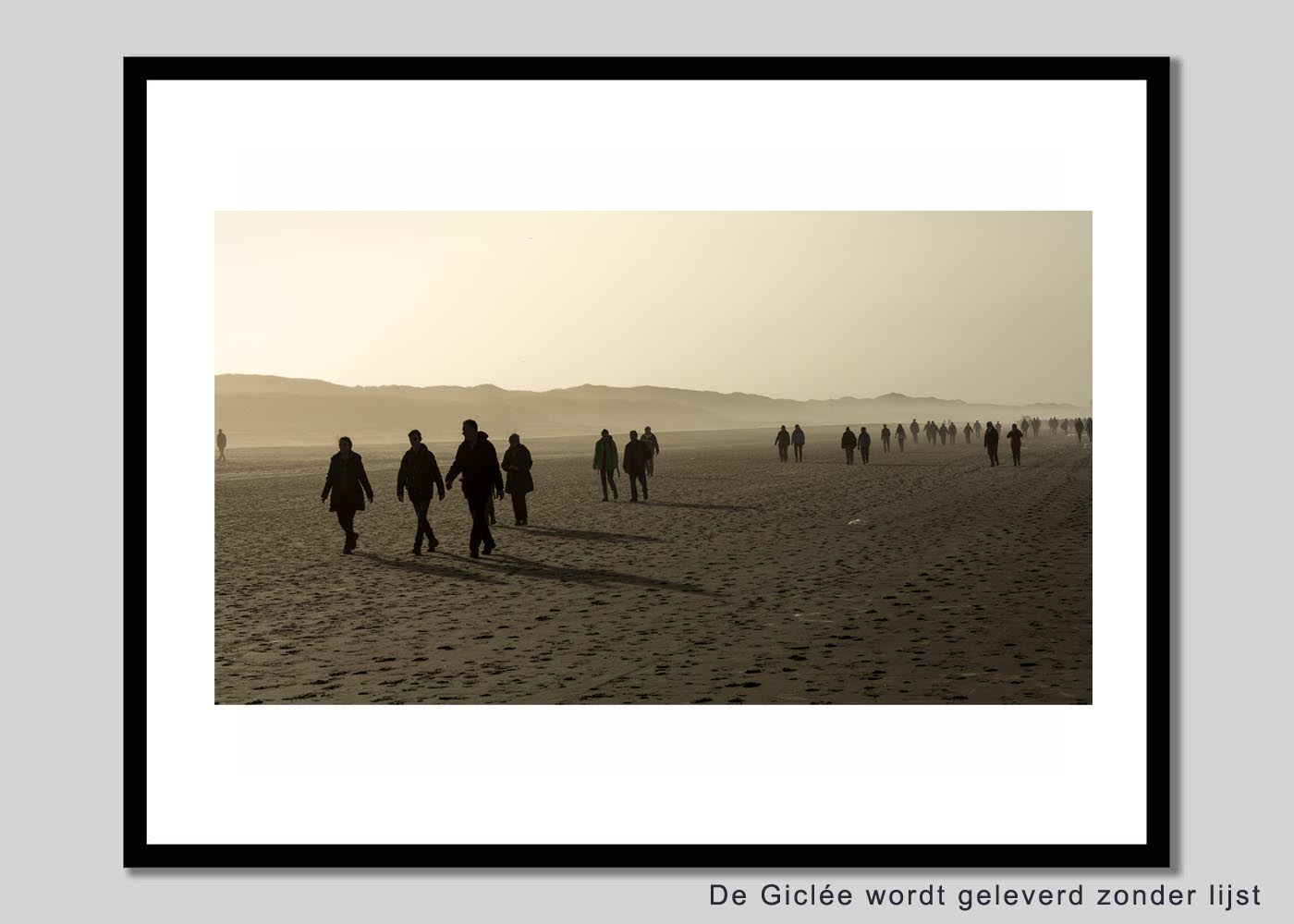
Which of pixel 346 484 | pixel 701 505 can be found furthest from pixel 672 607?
pixel 701 505

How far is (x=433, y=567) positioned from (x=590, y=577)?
2343 mm

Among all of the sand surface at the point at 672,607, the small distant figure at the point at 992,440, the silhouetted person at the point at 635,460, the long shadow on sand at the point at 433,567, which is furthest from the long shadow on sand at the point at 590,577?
the small distant figure at the point at 992,440

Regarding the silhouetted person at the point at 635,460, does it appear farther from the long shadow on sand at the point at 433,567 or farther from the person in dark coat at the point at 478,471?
the person in dark coat at the point at 478,471

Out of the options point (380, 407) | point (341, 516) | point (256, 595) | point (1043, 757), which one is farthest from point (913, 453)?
point (380, 407)

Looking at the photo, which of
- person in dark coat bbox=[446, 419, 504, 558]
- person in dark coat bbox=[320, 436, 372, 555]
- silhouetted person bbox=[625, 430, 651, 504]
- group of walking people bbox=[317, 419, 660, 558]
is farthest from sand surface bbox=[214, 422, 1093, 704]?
silhouetted person bbox=[625, 430, 651, 504]

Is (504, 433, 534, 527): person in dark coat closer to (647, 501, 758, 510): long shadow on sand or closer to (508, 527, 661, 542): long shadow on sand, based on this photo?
(508, 527, 661, 542): long shadow on sand

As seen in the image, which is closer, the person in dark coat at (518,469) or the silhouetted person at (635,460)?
the person in dark coat at (518,469)

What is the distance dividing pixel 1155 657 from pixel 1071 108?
356 centimetres

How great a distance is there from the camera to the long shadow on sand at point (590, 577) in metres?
12.3

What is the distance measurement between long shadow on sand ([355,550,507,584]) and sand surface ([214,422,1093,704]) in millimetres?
60

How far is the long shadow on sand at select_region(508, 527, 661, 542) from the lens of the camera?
56.7 feet

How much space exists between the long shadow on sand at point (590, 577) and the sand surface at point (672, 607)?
0.06 m

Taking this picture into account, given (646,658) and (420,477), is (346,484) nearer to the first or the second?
(420,477)

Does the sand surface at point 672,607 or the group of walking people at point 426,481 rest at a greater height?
the group of walking people at point 426,481
